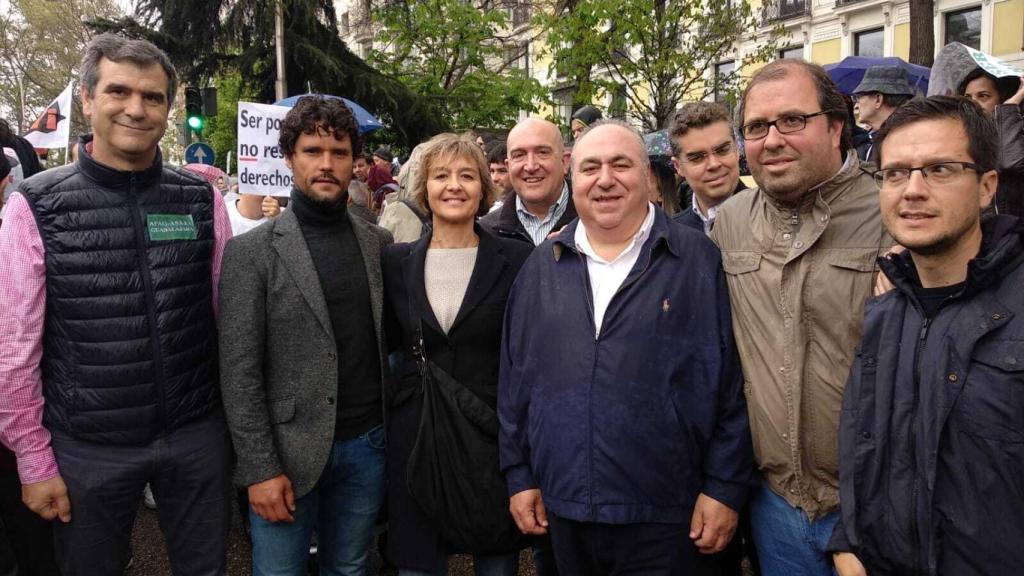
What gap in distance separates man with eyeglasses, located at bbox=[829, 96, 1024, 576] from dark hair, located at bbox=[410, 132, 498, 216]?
158cm

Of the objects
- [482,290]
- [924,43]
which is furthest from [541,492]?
[924,43]

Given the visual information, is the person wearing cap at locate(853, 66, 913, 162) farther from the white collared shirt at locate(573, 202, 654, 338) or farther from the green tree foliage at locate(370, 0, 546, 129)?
the green tree foliage at locate(370, 0, 546, 129)

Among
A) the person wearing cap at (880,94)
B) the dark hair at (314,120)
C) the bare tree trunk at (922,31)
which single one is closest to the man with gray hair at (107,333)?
the dark hair at (314,120)

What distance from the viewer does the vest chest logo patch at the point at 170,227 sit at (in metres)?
2.70

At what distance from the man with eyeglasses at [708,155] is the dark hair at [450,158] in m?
1.22

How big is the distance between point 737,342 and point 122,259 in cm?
221

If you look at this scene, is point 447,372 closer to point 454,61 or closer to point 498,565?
point 498,565

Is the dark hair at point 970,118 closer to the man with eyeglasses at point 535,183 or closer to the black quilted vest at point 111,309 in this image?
the man with eyeglasses at point 535,183

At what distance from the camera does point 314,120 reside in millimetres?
2852

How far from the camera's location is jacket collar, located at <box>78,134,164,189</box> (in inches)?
104

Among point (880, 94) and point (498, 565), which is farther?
point (880, 94)

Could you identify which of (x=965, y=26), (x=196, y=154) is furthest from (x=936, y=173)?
(x=965, y=26)

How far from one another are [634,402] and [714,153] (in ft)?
6.24

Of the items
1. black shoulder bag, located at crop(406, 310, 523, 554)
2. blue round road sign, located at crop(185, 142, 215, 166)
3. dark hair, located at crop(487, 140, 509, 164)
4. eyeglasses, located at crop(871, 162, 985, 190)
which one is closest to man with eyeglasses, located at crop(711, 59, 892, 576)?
eyeglasses, located at crop(871, 162, 985, 190)
